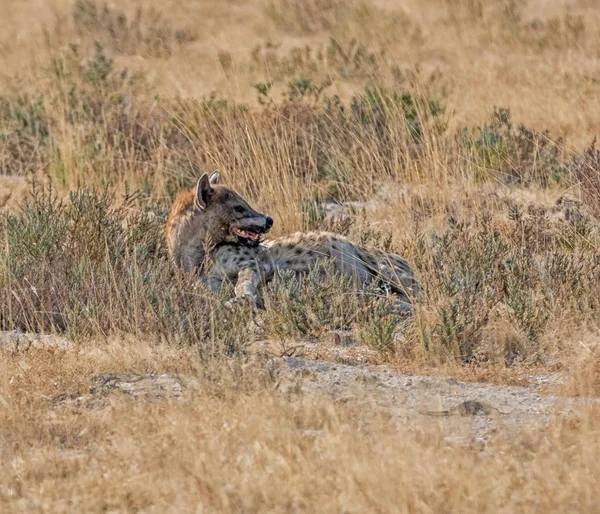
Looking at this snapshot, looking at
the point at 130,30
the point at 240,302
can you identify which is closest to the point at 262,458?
the point at 240,302

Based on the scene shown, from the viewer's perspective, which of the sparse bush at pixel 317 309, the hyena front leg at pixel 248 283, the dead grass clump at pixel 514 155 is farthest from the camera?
the dead grass clump at pixel 514 155

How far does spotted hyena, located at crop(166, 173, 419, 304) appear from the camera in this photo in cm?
881

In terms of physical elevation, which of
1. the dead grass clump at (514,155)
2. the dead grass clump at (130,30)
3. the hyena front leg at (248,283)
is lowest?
the dead grass clump at (514,155)

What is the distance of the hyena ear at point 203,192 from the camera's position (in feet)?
30.3

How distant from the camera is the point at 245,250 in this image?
9133 millimetres

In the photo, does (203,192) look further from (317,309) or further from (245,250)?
(317,309)

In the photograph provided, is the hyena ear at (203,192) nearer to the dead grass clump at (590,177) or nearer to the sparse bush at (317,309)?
→ the sparse bush at (317,309)

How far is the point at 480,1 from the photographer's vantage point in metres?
23.3

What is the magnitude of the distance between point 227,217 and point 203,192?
262mm


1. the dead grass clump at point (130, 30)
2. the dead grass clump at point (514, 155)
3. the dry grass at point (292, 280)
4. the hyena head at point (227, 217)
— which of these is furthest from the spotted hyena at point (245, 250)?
the dead grass clump at point (130, 30)

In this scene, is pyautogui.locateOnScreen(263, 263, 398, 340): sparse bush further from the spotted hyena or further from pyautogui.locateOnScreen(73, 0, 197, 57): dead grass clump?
pyautogui.locateOnScreen(73, 0, 197, 57): dead grass clump

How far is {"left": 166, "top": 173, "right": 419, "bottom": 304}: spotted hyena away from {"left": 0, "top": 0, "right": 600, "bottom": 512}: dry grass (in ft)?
0.85

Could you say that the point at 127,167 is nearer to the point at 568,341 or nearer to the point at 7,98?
the point at 7,98

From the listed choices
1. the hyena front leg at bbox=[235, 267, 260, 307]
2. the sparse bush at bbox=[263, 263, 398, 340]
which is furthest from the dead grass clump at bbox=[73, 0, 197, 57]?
the sparse bush at bbox=[263, 263, 398, 340]
